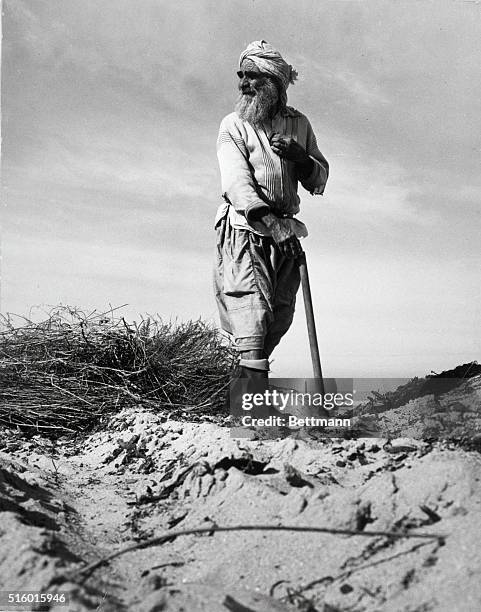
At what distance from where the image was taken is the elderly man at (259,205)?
138 inches

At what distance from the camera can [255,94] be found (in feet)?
12.0

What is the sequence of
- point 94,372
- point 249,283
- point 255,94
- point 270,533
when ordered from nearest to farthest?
point 270,533 < point 249,283 < point 255,94 < point 94,372

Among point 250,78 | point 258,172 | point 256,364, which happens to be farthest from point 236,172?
point 256,364

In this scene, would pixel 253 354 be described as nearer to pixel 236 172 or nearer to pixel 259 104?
pixel 236 172

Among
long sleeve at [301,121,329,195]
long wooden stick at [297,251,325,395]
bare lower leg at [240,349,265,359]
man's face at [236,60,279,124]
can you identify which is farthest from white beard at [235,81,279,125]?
bare lower leg at [240,349,265,359]

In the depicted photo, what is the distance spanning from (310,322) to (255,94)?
1.31 metres

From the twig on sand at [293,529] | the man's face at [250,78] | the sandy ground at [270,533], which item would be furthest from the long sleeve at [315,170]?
the twig on sand at [293,529]

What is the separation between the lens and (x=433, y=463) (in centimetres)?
201

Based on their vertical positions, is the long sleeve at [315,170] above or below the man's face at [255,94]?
below

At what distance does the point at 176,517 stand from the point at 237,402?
1673 millimetres

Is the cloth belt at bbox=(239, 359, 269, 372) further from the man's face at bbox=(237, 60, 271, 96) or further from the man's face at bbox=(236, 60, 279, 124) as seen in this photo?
the man's face at bbox=(237, 60, 271, 96)

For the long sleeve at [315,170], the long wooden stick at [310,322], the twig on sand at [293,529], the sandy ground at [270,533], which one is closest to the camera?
the sandy ground at [270,533]

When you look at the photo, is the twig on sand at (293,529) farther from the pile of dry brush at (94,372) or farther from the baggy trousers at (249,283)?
the pile of dry brush at (94,372)

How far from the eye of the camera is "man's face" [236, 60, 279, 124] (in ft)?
11.9
